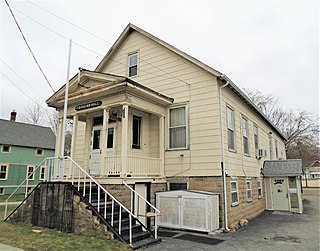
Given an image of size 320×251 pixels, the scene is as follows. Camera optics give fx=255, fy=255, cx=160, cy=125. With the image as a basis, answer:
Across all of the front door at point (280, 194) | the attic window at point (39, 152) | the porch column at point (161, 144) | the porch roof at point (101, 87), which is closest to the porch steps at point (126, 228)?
the porch column at point (161, 144)

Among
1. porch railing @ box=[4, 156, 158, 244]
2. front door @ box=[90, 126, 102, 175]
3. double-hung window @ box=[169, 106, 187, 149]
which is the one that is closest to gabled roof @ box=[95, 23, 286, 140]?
double-hung window @ box=[169, 106, 187, 149]

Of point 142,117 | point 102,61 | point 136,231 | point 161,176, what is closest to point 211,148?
point 161,176

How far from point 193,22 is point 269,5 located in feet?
13.0

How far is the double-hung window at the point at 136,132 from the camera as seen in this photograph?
1068cm

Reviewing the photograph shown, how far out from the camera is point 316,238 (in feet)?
26.3

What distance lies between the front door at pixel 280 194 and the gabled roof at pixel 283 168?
35 cm

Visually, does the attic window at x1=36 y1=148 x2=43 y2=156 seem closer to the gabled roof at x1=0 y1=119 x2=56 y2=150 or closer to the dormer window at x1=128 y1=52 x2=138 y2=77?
the gabled roof at x1=0 y1=119 x2=56 y2=150

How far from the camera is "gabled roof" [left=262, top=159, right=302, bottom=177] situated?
14.3 m

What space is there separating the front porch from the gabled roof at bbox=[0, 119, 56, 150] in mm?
20077

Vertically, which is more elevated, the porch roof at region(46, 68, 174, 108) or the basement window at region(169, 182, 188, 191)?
the porch roof at region(46, 68, 174, 108)

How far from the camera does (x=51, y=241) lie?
259 inches

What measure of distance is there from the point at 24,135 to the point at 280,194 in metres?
27.8

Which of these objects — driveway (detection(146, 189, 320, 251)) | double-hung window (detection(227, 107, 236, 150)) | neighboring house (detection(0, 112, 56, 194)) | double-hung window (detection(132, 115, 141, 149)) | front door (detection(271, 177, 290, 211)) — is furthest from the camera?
neighboring house (detection(0, 112, 56, 194))

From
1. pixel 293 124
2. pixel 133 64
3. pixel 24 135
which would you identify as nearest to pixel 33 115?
pixel 24 135
